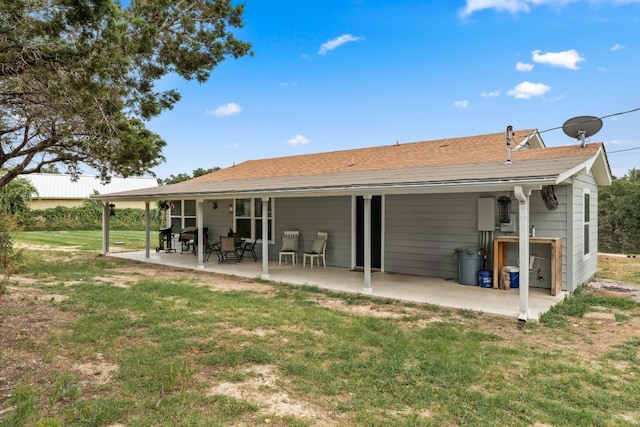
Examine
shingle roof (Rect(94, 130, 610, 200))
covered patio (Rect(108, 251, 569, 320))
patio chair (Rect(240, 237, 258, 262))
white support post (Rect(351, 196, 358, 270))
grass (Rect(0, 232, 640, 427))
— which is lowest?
grass (Rect(0, 232, 640, 427))

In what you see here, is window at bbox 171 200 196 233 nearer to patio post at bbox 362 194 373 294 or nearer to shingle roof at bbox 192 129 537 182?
shingle roof at bbox 192 129 537 182

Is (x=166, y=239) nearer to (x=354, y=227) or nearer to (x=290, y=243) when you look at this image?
(x=290, y=243)

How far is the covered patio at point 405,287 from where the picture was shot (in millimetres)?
6176

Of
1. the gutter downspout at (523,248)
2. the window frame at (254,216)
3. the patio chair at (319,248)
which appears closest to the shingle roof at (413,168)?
the gutter downspout at (523,248)

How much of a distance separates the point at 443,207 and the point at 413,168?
3.79 ft

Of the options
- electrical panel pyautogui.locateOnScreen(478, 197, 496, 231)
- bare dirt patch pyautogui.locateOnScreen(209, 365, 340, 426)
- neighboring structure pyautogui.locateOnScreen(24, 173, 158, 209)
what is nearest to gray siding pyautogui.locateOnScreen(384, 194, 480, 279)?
electrical panel pyautogui.locateOnScreen(478, 197, 496, 231)

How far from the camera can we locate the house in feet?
21.2

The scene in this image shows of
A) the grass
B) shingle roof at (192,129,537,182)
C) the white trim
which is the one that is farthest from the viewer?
shingle roof at (192,129,537,182)

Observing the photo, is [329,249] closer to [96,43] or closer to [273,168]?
[273,168]

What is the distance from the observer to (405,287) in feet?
24.9

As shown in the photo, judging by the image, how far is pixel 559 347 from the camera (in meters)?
4.43

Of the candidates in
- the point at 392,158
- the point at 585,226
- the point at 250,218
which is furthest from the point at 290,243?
the point at 585,226

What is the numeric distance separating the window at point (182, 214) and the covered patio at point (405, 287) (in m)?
3.01

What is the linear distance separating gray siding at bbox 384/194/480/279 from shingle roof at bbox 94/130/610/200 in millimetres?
773
